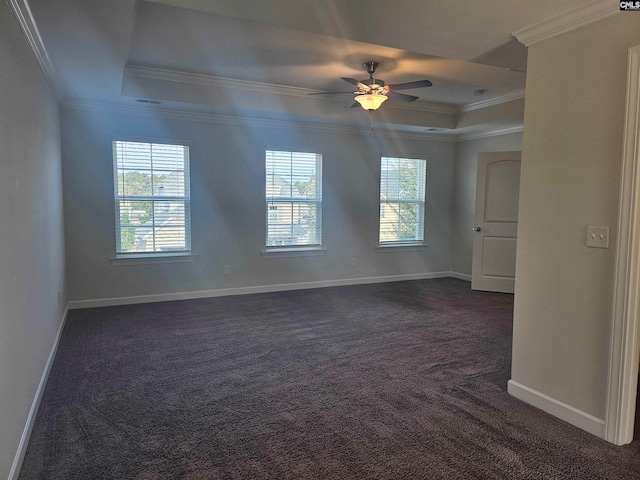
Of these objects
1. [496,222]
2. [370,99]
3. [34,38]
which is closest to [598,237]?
[370,99]

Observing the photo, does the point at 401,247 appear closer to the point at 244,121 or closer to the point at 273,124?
the point at 273,124

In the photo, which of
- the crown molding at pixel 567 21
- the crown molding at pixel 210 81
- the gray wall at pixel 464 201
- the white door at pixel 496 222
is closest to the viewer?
the crown molding at pixel 567 21

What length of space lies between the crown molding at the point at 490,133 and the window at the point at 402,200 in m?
0.77

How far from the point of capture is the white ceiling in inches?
95.7

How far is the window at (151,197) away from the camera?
517cm

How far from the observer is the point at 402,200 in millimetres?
7027

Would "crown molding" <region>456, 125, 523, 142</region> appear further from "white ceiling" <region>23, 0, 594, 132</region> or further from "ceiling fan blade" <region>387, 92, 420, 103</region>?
"ceiling fan blade" <region>387, 92, 420, 103</region>

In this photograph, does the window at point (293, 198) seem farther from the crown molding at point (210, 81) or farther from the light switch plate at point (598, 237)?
the light switch plate at point (598, 237)

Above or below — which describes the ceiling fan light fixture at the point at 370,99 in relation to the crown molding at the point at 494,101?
below

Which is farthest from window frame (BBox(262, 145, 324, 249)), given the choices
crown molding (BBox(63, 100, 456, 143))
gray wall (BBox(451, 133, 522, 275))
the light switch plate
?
the light switch plate

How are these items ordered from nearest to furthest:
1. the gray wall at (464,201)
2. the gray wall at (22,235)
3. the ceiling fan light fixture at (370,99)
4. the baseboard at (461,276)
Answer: the gray wall at (22,235), the ceiling fan light fixture at (370,99), the gray wall at (464,201), the baseboard at (461,276)

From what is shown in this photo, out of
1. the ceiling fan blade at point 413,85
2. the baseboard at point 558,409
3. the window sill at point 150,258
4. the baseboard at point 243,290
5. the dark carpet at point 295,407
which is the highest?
the ceiling fan blade at point 413,85

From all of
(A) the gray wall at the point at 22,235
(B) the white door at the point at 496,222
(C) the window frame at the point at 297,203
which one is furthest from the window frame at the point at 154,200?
(B) the white door at the point at 496,222

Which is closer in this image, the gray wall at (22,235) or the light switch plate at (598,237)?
the gray wall at (22,235)
